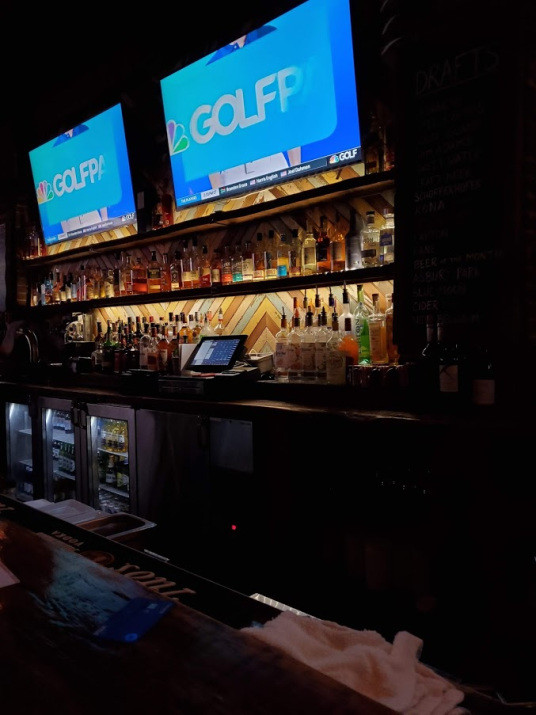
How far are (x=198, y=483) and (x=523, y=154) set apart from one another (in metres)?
2.26

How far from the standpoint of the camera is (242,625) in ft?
3.34

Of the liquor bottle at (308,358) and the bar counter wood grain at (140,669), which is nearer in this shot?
the bar counter wood grain at (140,669)

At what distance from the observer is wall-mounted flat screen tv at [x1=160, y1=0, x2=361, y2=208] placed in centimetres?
281

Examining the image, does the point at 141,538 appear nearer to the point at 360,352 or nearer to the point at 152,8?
the point at 360,352

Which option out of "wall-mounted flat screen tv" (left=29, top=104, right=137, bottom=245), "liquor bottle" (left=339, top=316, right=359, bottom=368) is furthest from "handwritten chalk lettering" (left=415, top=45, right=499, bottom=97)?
"wall-mounted flat screen tv" (left=29, top=104, right=137, bottom=245)

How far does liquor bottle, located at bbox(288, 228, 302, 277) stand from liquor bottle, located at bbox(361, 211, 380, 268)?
408 mm

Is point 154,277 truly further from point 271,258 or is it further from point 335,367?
point 335,367

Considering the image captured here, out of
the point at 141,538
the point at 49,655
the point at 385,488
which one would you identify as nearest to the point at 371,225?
the point at 385,488

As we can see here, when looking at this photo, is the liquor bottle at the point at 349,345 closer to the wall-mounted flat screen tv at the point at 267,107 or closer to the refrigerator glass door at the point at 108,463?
the wall-mounted flat screen tv at the point at 267,107

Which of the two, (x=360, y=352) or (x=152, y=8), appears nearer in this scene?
(x=360, y=352)

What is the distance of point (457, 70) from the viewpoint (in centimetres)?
237

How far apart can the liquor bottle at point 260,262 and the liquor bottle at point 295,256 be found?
0.63 feet

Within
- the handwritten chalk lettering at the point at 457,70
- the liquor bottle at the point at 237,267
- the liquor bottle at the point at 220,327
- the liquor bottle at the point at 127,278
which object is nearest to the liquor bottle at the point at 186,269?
the liquor bottle at the point at 220,327

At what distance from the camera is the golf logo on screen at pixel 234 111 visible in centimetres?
302
